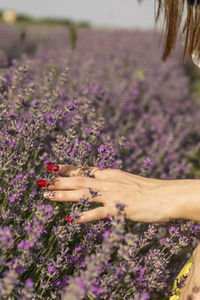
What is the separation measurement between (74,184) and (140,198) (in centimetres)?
28

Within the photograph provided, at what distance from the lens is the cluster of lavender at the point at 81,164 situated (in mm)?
1142

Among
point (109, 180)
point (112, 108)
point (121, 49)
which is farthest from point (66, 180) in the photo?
point (121, 49)

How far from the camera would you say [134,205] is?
1.51 m

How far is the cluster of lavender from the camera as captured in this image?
1.14 meters

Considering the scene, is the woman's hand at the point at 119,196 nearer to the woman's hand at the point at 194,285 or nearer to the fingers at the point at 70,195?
the fingers at the point at 70,195

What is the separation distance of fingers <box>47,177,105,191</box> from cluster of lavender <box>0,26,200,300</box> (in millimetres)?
72

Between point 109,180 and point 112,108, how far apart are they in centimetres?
276

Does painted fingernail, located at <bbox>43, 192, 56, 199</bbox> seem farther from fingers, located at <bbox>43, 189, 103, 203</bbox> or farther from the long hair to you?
the long hair

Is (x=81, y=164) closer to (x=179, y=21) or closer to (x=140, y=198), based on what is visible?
(x=140, y=198)

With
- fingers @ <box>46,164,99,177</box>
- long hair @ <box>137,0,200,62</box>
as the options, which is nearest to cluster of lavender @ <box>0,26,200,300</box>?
fingers @ <box>46,164,99,177</box>

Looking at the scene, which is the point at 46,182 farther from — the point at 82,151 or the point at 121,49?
the point at 121,49

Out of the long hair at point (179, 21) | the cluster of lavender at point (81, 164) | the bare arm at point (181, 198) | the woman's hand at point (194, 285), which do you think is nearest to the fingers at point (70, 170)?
the cluster of lavender at point (81, 164)

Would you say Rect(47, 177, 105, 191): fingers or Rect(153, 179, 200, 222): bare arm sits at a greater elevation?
Rect(47, 177, 105, 191): fingers

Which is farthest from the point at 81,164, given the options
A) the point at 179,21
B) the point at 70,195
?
the point at 179,21
